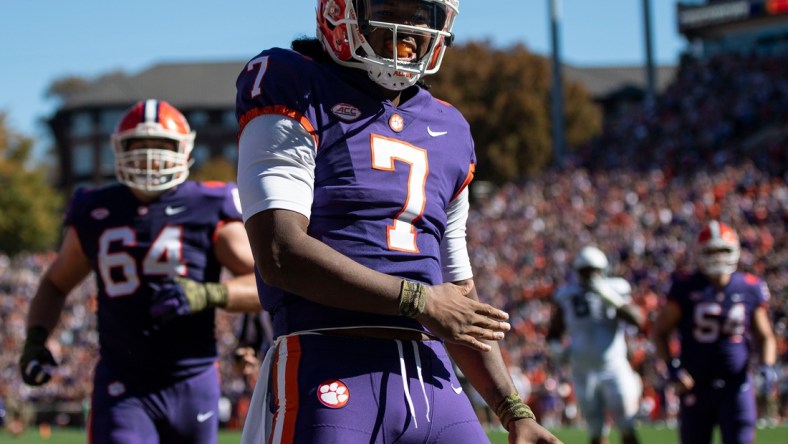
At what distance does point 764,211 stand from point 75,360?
13.7 meters

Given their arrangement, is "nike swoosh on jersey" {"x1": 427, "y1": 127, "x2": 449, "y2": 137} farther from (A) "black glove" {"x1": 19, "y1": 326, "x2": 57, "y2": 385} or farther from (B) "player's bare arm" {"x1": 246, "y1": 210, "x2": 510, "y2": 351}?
(A) "black glove" {"x1": 19, "y1": 326, "x2": 57, "y2": 385}

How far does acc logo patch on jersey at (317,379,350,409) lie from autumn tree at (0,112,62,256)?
162ft

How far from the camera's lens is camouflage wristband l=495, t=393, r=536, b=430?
3078mm

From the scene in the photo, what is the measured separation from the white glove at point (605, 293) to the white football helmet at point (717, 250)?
1782 mm

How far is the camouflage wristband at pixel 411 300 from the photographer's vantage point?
2723mm

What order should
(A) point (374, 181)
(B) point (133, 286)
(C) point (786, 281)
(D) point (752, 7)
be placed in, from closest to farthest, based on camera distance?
1. (A) point (374, 181)
2. (B) point (133, 286)
3. (C) point (786, 281)
4. (D) point (752, 7)

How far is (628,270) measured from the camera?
2117cm

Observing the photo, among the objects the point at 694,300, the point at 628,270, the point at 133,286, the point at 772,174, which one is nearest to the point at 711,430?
the point at 694,300

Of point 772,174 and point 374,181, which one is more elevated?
point 374,181

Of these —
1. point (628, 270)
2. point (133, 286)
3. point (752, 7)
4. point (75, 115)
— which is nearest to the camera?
point (133, 286)

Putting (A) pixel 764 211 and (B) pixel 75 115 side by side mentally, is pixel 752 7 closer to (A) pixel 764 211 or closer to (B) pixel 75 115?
(A) pixel 764 211

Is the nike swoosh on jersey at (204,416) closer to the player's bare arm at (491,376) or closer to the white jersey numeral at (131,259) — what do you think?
the white jersey numeral at (131,259)

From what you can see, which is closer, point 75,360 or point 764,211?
point 764,211

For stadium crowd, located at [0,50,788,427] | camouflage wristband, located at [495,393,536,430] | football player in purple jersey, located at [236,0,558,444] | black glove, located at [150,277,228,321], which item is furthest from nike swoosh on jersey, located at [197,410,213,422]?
stadium crowd, located at [0,50,788,427]
